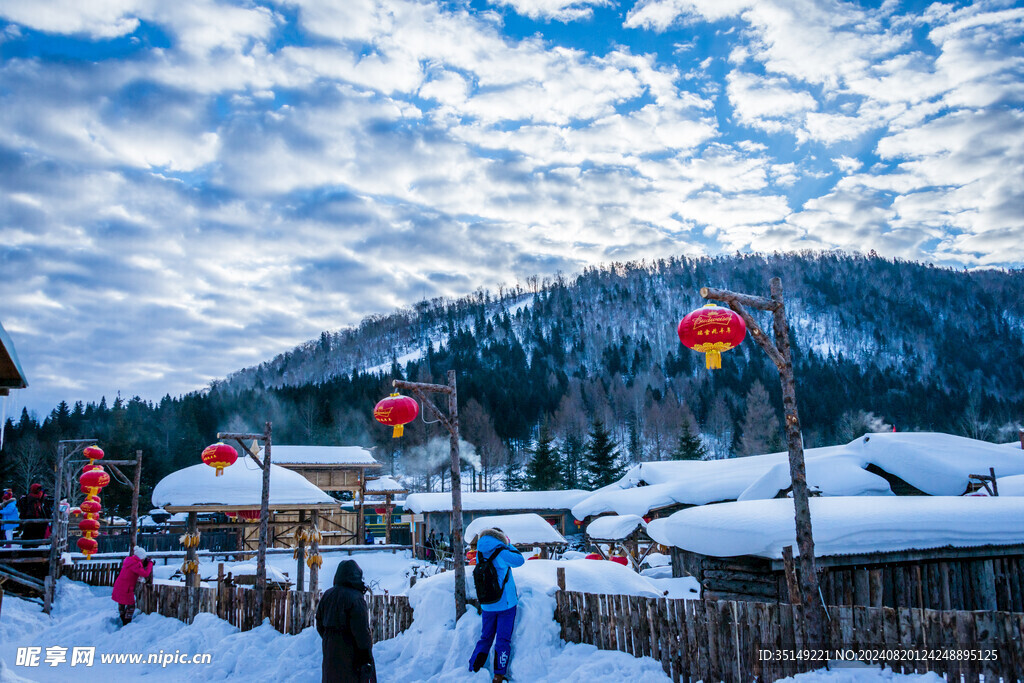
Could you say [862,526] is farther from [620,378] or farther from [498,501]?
[620,378]

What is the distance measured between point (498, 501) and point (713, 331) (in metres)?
32.5

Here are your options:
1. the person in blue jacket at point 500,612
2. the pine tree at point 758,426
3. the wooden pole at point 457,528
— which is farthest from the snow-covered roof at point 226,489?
the pine tree at point 758,426

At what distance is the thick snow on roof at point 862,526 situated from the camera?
32.1 feet

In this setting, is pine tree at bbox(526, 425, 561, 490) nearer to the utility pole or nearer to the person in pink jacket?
the person in pink jacket

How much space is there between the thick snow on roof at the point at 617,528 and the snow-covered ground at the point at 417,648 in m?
14.8

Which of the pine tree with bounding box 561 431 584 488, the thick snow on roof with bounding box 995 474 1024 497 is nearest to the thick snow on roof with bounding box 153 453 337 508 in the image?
the thick snow on roof with bounding box 995 474 1024 497

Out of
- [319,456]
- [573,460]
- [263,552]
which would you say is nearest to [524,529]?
[319,456]

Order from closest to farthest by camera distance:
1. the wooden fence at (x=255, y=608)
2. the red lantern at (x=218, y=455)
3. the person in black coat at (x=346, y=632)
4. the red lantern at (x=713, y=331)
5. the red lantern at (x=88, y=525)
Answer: the person in black coat at (x=346, y=632)
the red lantern at (x=713, y=331)
the wooden fence at (x=255, y=608)
the red lantern at (x=218, y=455)
the red lantern at (x=88, y=525)

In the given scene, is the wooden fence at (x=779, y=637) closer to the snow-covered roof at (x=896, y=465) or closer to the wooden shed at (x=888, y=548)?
the wooden shed at (x=888, y=548)

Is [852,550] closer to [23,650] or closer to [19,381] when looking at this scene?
[19,381]

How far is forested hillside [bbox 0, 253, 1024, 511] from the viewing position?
70.4 m

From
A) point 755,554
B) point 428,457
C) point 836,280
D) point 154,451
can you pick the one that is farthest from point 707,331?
point 836,280

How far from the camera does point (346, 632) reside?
6.60 meters

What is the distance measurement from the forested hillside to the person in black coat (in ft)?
142
